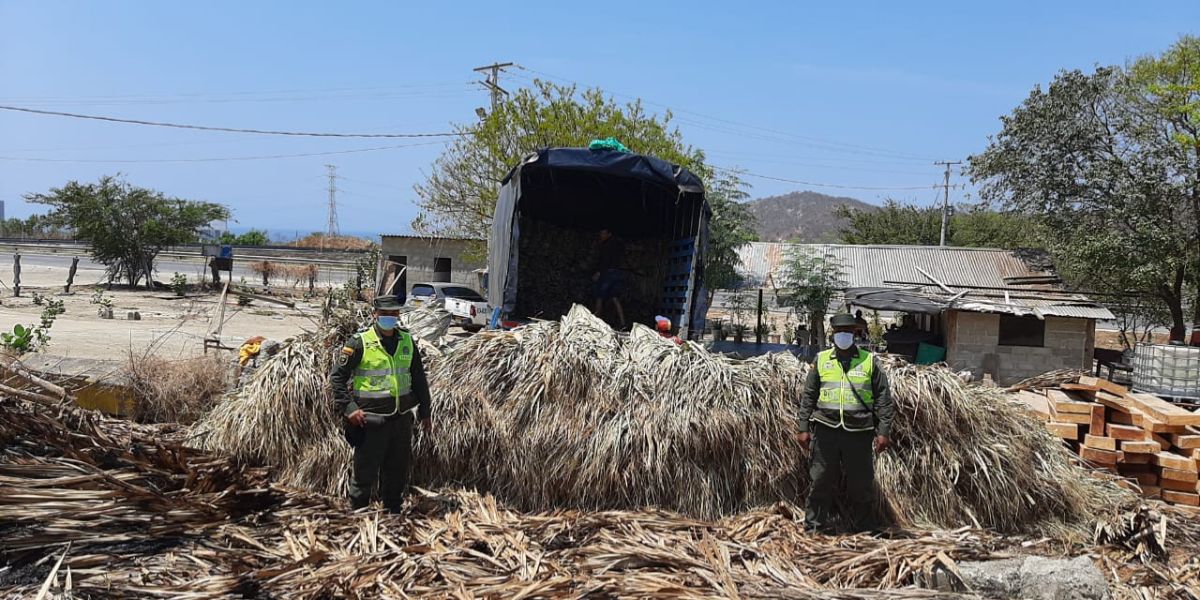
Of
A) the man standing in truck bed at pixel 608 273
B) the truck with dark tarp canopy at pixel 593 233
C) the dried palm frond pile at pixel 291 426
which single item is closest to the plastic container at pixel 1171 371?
the truck with dark tarp canopy at pixel 593 233

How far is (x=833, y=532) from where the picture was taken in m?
5.34

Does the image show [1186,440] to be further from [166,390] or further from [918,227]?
[918,227]

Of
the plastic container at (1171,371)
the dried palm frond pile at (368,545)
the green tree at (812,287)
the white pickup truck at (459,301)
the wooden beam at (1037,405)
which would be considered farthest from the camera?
the white pickup truck at (459,301)

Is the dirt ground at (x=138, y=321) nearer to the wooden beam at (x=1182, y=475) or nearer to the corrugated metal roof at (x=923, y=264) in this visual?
the wooden beam at (x=1182, y=475)

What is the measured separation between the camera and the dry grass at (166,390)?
295 inches

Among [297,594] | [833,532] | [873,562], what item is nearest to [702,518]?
[833,532]

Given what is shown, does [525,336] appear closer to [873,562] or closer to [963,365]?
[873,562]

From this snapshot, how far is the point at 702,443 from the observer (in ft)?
18.2

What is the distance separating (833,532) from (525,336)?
2.65m

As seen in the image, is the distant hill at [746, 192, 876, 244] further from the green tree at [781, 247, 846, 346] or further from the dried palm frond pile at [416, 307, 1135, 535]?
the dried palm frond pile at [416, 307, 1135, 535]

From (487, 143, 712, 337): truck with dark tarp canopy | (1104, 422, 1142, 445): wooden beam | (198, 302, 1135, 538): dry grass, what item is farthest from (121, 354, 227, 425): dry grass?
(1104, 422, 1142, 445): wooden beam

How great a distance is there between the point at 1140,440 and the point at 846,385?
322cm

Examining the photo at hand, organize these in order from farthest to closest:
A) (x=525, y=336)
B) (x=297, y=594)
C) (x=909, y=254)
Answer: (x=909, y=254) → (x=525, y=336) → (x=297, y=594)

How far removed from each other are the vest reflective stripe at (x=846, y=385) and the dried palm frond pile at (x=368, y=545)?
2.75 ft
